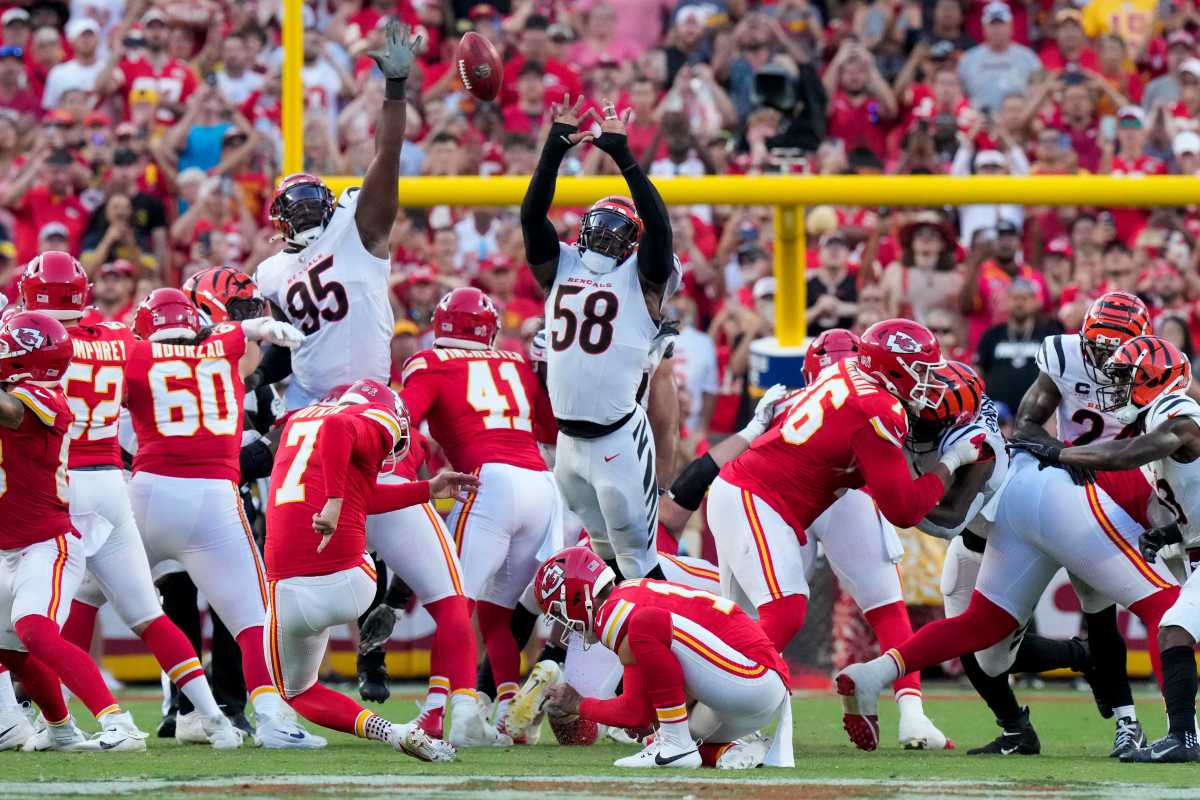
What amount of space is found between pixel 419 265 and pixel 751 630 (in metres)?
6.49

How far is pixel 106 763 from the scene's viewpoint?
6648 millimetres

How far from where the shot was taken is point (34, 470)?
701 centimetres

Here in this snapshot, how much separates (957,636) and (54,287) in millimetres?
3697

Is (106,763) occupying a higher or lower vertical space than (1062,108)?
lower

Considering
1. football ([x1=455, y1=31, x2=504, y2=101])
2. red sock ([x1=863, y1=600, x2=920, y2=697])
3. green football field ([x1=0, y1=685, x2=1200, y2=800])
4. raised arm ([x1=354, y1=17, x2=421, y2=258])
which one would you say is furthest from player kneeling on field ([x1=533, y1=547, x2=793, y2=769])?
football ([x1=455, y1=31, x2=504, y2=101])

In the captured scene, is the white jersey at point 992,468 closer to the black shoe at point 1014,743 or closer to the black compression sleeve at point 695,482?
the black shoe at point 1014,743

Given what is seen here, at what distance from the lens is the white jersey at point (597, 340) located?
7.96 m

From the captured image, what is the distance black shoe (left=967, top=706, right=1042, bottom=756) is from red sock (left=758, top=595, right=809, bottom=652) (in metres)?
0.86

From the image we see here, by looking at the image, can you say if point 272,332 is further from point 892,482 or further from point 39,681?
point 892,482

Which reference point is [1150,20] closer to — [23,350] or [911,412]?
[911,412]

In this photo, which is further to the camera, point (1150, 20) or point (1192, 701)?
point (1150, 20)

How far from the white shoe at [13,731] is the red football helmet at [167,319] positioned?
5.06 ft

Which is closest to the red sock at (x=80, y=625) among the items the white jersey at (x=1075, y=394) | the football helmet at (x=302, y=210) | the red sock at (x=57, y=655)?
the red sock at (x=57, y=655)

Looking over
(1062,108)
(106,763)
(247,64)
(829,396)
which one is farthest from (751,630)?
(247,64)
